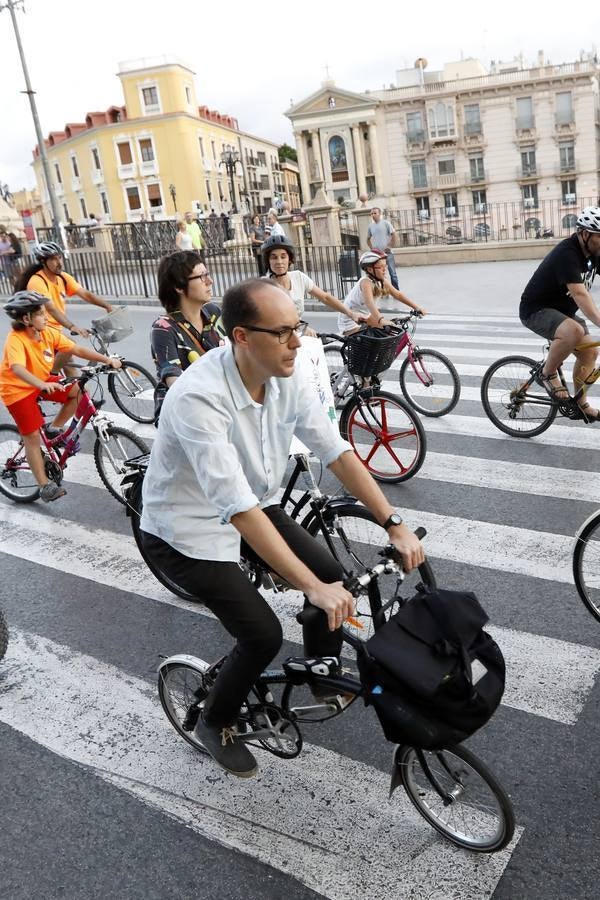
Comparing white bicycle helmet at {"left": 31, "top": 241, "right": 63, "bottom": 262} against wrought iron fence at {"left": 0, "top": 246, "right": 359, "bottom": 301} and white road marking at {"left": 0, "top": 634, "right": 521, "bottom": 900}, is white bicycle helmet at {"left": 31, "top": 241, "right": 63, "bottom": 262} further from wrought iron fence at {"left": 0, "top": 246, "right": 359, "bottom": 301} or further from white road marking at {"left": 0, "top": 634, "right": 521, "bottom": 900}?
wrought iron fence at {"left": 0, "top": 246, "right": 359, "bottom": 301}

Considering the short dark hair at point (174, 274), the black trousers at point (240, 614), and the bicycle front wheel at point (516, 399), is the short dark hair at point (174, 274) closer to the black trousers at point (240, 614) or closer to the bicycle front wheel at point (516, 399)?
the black trousers at point (240, 614)

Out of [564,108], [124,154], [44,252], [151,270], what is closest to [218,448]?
[44,252]

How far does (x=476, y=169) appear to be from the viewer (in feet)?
205

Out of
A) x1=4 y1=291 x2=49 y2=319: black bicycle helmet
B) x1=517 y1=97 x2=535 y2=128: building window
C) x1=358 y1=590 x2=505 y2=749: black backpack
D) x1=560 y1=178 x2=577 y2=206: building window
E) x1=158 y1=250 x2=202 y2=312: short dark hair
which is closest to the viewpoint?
x1=358 y1=590 x2=505 y2=749: black backpack

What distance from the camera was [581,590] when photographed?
4160 mm

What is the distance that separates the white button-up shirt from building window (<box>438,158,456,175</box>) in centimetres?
6499

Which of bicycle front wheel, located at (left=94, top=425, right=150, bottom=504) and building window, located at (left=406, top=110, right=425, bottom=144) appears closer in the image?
bicycle front wheel, located at (left=94, top=425, right=150, bottom=504)

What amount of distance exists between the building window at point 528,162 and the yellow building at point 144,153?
2702 cm

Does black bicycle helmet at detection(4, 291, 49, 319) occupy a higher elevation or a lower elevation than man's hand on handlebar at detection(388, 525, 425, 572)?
higher

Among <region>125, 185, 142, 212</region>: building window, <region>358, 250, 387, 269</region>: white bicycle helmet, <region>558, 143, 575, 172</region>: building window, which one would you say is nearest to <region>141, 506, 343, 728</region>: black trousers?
<region>358, 250, 387, 269</region>: white bicycle helmet

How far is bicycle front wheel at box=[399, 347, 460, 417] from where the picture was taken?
26.3ft

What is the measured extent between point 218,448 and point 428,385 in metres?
6.01

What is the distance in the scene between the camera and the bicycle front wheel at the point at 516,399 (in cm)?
719

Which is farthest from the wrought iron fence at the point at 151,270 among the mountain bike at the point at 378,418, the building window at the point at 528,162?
the building window at the point at 528,162
